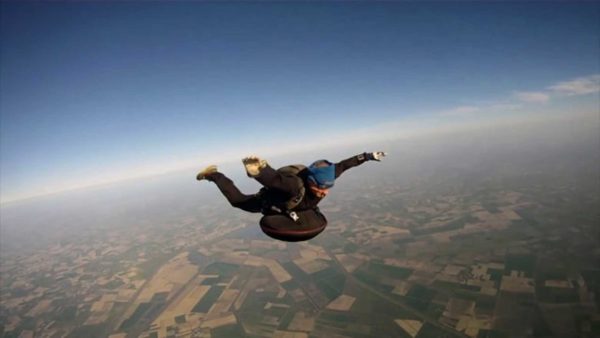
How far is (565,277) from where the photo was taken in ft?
96.1

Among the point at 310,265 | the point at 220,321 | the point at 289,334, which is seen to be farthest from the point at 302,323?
the point at 310,265

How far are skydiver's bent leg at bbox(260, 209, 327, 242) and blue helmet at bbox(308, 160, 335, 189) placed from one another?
611mm

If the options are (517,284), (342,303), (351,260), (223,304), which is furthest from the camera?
(351,260)

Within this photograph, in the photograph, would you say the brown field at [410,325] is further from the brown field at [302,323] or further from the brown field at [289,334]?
the brown field at [289,334]

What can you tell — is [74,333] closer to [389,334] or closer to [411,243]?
[389,334]

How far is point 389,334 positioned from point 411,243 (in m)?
25.4

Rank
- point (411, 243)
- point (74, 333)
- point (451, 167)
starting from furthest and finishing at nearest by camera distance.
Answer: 1. point (451, 167)
2. point (411, 243)
3. point (74, 333)

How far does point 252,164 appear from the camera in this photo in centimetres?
225

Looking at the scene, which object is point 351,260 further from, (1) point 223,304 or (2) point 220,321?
(2) point 220,321

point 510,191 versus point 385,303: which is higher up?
point 385,303

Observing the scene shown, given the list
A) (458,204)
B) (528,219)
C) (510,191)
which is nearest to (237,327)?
(528,219)

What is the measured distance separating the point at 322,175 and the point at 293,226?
2.68 feet

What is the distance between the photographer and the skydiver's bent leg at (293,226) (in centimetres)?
357

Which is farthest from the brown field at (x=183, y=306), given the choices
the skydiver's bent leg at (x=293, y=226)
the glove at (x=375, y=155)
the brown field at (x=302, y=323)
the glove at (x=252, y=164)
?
the glove at (x=252, y=164)
